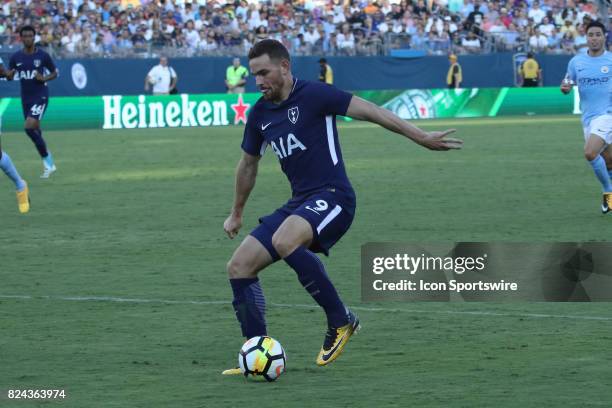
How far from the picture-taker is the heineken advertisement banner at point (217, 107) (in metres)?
37.9

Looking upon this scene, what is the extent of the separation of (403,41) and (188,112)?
32.2 ft

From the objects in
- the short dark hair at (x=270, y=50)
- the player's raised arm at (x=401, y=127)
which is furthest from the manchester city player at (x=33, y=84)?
the player's raised arm at (x=401, y=127)

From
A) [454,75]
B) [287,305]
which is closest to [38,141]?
[287,305]

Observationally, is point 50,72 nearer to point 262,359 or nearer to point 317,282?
point 317,282

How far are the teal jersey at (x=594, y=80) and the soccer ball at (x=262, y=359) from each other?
30.8 ft

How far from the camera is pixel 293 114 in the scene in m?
7.79

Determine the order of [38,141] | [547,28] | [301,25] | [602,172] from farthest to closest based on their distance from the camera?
[547,28] → [301,25] → [38,141] → [602,172]

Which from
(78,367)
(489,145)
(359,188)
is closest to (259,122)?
(78,367)

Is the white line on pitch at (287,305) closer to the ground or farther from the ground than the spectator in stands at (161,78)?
farther from the ground

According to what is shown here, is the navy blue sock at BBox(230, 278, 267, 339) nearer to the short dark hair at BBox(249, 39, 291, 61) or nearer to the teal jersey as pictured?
the short dark hair at BBox(249, 39, 291, 61)

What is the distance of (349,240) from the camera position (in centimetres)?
1391

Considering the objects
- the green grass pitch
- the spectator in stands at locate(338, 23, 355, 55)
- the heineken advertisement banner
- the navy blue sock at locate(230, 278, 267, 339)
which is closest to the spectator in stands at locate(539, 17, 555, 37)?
the heineken advertisement banner

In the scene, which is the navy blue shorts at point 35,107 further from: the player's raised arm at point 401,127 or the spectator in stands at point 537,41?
the spectator in stands at point 537,41

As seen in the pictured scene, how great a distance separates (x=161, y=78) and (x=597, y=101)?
83.0 feet
